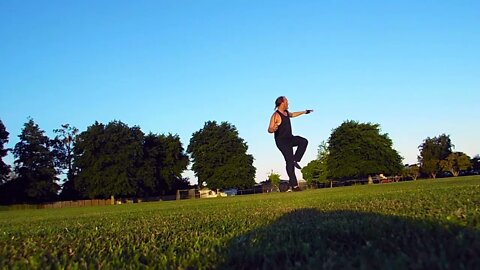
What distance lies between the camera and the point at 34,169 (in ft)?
264

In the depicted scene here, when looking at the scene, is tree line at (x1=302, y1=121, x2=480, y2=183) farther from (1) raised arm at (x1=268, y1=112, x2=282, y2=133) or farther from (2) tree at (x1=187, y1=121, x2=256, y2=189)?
(1) raised arm at (x1=268, y1=112, x2=282, y2=133)

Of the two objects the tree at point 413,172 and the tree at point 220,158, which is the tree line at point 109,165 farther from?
the tree at point 413,172

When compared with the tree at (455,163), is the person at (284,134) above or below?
below

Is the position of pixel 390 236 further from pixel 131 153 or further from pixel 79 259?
pixel 131 153

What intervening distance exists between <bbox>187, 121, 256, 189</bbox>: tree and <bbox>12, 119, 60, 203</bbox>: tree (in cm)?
2980

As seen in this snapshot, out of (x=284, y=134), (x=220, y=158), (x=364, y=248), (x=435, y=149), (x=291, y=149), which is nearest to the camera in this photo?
(x=364, y=248)

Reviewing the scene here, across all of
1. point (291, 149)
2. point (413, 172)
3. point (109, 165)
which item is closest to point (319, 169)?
point (413, 172)

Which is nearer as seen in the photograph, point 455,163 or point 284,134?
point 284,134

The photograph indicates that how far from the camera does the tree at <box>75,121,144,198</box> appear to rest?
79812 mm

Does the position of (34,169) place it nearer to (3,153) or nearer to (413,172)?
(3,153)

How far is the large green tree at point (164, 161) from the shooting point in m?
89.9

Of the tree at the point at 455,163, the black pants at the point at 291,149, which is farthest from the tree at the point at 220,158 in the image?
the black pants at the point at 291,149

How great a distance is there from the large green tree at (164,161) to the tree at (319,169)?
112ft

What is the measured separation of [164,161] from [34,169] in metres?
25.8
